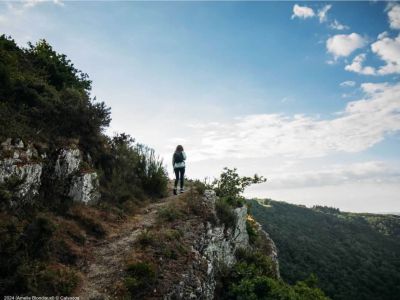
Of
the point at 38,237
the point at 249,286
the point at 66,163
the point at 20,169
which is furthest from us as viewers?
the point at 66,163

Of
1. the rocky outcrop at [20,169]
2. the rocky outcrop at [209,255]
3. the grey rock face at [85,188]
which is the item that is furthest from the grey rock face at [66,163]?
the rocky outcrop at [209,255]

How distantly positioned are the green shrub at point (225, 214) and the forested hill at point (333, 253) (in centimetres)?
5018

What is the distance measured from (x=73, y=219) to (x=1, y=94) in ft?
17.2

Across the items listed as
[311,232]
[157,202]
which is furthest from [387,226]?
[157,202]

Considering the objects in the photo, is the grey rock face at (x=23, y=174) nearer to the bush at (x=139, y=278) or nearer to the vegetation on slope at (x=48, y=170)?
the vegetation on slope at (x=48, y=170)

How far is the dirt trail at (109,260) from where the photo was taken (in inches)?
255

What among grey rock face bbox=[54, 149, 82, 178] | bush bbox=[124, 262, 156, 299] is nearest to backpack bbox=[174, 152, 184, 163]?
grey rock face bbox=[54, 149, 82, 178]

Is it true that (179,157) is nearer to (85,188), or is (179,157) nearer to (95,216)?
(85,188)

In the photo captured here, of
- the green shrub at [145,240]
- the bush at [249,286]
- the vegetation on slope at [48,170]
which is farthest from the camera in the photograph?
the bush at [249,286]

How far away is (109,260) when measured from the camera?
7680 mm

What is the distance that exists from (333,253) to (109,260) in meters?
83.7

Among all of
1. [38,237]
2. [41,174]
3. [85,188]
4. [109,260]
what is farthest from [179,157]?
[38,237]

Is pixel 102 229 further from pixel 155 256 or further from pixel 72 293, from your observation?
pixel 72 293

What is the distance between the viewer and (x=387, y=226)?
481 ft
